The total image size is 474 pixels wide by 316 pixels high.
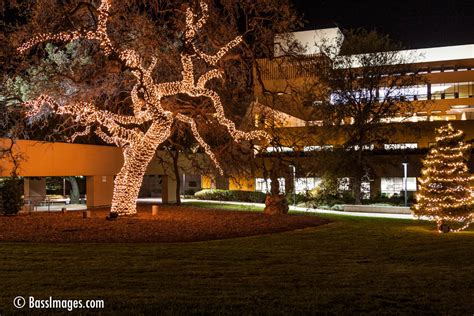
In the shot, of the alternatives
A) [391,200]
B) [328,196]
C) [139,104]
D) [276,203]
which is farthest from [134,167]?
[391,200]

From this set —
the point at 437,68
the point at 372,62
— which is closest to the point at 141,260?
the point at 372,62

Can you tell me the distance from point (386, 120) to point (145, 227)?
2567 centimetres

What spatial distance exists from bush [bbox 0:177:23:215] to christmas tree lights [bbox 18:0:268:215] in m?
3.68

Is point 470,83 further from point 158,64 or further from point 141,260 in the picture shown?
point 141,260

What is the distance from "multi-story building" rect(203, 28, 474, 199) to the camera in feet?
88.6

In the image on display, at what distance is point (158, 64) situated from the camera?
24.9 metres

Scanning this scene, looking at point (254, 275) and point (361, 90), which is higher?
point (361, 90)

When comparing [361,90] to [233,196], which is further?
[233,196]

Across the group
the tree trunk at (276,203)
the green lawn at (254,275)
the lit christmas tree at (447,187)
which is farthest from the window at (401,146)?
the green lawn at (254,275)

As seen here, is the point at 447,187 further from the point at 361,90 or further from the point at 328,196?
the point at 361,90

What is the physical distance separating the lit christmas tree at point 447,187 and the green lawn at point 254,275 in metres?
3.47

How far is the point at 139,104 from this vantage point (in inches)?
921

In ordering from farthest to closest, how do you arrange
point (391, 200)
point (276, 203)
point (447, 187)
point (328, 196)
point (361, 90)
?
point (361, 90), point (391, 200), point (328, 196), point (276, 203), point (447, 187)

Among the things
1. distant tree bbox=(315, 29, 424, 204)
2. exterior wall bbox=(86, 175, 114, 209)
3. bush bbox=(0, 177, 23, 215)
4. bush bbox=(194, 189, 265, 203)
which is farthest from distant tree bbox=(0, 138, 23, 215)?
distant tree bbox=(315, 29, 424, 204)
